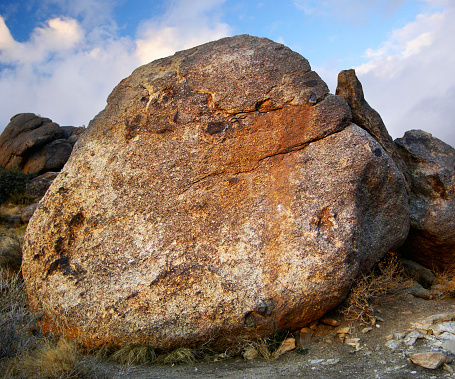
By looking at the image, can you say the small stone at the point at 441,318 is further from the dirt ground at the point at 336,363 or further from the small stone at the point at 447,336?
the small stone at the point at 447,336

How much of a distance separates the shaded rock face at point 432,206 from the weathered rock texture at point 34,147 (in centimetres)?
1318

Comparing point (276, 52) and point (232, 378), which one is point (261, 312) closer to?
point (232, 378)

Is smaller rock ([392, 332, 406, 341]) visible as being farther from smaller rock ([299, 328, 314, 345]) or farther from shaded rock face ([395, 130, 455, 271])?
shaded rock face ([395, 130, 455, 271])

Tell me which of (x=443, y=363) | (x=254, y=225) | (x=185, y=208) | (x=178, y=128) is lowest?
(x=443, y=363)

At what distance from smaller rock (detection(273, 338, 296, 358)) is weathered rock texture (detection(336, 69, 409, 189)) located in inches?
127

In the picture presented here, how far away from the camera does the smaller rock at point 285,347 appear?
3.59 meters

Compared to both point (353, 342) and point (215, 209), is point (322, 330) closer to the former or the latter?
point (353, 342)

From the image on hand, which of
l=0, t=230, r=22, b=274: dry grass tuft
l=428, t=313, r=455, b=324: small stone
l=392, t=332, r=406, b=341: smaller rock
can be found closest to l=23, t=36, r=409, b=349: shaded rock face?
l=392, t=332, r=406, b=341: smaller rock

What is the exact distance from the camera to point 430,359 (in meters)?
2.94

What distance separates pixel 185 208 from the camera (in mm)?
4102

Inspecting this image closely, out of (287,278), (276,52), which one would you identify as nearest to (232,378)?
(287,278)

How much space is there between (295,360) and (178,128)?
110 inches

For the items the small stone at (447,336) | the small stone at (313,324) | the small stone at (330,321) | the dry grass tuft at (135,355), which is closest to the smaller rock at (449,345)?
the small stone at (447,336)

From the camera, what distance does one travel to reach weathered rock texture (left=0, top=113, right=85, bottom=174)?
50.4 ft
